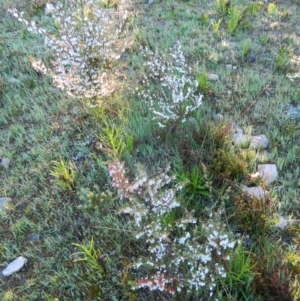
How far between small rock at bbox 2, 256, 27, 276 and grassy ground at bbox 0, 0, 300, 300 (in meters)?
0.04

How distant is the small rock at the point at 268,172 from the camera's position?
284 cm

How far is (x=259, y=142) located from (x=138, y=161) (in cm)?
106

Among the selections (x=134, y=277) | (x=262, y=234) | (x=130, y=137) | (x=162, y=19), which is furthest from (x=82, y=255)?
(x=162, y=19)

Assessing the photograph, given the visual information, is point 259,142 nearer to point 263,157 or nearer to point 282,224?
point 263,157

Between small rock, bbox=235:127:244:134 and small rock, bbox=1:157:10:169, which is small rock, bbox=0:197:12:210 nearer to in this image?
small rock, bbox=1:157:10:169

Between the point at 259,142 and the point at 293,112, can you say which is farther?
the point at 293,112

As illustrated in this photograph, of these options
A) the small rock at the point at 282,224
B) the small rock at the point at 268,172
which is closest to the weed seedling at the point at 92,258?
the small rock at the point at 282,224

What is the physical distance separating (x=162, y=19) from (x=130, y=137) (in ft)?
8.60

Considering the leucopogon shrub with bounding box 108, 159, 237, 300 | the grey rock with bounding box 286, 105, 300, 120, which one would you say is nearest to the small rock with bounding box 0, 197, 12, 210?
the leucopogon shrub with bounding box 108, 159, 237, 300

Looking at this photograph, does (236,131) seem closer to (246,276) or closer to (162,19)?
(246,276)

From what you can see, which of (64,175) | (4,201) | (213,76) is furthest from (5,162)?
(213,76)

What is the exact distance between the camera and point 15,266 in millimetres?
2574

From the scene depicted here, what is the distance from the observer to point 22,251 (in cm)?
268

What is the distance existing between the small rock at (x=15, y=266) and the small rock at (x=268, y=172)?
1.90 m
